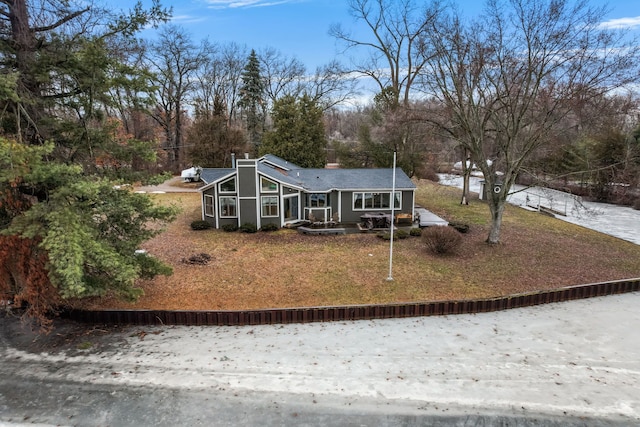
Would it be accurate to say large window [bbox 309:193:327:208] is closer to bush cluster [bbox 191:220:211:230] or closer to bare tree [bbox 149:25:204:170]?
bush cluster [bbox 191:220:211:230]

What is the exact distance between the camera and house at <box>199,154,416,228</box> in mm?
20125

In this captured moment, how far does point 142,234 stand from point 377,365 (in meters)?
6.71

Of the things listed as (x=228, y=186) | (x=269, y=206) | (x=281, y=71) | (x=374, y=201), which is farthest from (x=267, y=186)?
(x=281, y=71)

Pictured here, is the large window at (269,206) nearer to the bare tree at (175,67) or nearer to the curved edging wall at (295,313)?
the curved edging wall at (295,313)

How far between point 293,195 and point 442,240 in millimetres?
8449

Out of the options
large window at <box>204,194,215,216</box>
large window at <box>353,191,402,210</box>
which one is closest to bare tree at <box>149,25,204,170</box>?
large window at <box>204,194,215,216</box>

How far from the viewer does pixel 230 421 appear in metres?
6.99

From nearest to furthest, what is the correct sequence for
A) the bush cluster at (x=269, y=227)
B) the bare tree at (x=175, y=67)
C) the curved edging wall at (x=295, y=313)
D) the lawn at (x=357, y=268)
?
the curved edging wall at (x=295, y=313), the lawn at (x=357, y=268), the bush cluster at (x=269, y=227), the bare tree at (x=175, y=67)

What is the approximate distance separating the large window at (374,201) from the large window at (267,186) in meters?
4.60

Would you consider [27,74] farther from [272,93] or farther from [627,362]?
[272,93]

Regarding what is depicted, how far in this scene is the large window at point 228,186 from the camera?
66.2 feet

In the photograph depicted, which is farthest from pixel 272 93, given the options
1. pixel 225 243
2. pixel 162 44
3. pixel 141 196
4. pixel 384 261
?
pixel 141 196

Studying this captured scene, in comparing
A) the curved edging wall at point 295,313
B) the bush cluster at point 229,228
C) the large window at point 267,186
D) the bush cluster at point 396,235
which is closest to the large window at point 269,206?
the large window at point 267,186

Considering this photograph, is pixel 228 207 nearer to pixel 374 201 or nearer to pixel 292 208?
pixel 292 208
